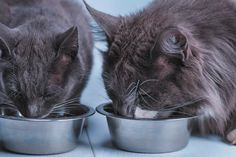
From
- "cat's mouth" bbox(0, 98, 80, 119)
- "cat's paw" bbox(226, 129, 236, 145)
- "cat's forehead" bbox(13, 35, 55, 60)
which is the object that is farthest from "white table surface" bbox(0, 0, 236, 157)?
"cat's forehead" bbox(13, 35, 55, 60)

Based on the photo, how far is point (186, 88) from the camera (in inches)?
64.1

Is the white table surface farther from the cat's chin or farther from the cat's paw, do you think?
the cat's chin

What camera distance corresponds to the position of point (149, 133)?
1666mm

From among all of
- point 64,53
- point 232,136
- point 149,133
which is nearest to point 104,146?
point 149,133

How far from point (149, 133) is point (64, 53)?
43cm

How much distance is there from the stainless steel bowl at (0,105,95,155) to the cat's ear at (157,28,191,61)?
15.9 inches

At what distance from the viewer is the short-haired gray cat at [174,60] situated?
159 cm

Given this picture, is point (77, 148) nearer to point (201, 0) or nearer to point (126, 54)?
point (126, 54)

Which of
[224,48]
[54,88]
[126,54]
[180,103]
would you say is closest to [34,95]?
[54,88]

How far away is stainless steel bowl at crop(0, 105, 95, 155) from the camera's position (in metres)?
1.60

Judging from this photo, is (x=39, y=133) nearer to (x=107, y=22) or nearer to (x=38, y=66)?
(x=38, y=66)

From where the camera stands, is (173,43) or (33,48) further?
(33,48)

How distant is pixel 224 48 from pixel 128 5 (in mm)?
1480

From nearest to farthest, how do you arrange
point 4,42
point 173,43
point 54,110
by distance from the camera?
point 173,43 < point 4,42 < point 54,110
